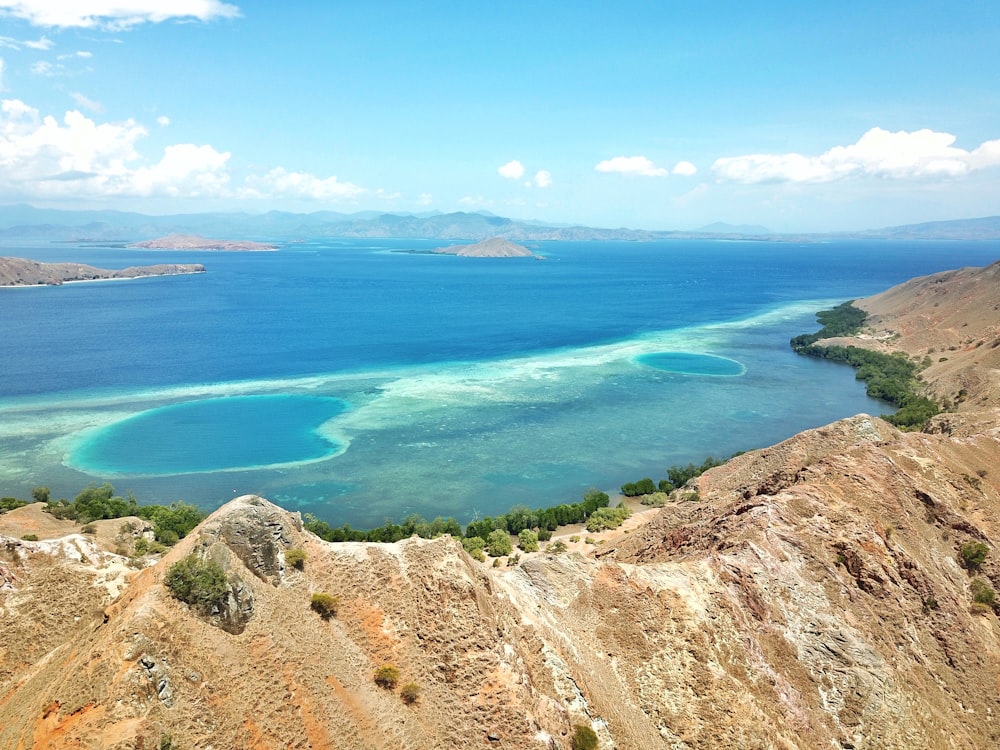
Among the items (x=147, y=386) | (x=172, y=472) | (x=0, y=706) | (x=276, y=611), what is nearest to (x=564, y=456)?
(x=172, y=472)

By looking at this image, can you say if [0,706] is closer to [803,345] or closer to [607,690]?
[607,690]

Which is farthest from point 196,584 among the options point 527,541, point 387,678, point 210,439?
point 210,439

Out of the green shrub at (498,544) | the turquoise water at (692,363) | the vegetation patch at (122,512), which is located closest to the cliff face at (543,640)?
the green shrub at (498,544)

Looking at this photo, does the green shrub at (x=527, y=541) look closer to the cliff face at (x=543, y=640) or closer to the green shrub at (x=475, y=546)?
the green shrub at (x=475, y=546)

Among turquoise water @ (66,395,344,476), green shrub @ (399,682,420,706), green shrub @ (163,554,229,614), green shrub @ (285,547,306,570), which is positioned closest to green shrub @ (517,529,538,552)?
green shrub @ (285,547,306,570)

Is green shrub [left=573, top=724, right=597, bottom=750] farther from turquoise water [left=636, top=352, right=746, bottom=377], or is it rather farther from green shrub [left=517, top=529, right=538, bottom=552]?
turquoise water [left=636, top=352, right=746, bottom=377]

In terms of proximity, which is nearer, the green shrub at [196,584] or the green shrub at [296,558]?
the green shrub at [196,584]

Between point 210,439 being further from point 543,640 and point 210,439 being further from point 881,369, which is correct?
point 881,369
